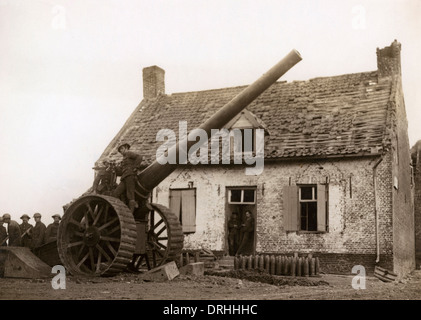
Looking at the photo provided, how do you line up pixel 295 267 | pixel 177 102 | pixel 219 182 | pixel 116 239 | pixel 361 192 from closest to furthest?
pixel 116 239 < pixel 295 267 < pixel 361 192 < pixel 219 182 < pixel 177 102

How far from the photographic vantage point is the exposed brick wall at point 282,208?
1553 centimetres

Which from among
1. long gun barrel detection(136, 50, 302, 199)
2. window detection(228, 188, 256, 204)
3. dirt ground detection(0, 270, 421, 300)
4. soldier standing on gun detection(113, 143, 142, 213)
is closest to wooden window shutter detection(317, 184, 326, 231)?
window detection(228, 188, 256, 204)

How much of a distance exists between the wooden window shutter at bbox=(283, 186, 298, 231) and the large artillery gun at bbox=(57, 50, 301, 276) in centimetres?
655

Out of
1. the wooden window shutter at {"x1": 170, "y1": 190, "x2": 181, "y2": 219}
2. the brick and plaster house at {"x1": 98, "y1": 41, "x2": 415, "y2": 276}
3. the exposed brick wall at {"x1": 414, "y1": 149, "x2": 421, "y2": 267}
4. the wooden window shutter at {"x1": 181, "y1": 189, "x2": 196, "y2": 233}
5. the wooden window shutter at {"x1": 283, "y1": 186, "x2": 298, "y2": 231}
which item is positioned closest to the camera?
the brick and plaster house at {"x1": 98, "y1": 41, "x2": 415, "y2": 276}

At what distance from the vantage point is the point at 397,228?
1620cm

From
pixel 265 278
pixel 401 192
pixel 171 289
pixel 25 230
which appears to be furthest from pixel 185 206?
pixel 171 289

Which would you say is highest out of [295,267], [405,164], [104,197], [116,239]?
[405,164]

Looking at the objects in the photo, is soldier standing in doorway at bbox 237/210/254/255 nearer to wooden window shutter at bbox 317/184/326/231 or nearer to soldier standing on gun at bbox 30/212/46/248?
wooden window shutter at bbox 317/184/326/231

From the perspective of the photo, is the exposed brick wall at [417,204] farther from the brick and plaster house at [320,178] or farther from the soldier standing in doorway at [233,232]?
the soldier standing in doorway at [233,232]

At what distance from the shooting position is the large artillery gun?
9.32 metres

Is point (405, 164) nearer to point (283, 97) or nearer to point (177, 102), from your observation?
point (283, 97)

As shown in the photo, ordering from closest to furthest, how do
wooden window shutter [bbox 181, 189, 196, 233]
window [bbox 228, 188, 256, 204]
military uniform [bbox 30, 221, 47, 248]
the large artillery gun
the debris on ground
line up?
the large artillery gun < the debris on ground < military uniform [bbox 30, 221, 47, 248] < window [bbox 228, 188, 256, 204] < wooden window shutter [bbox 181, 189, 196, 233]

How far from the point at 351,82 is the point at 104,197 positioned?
11.8m
